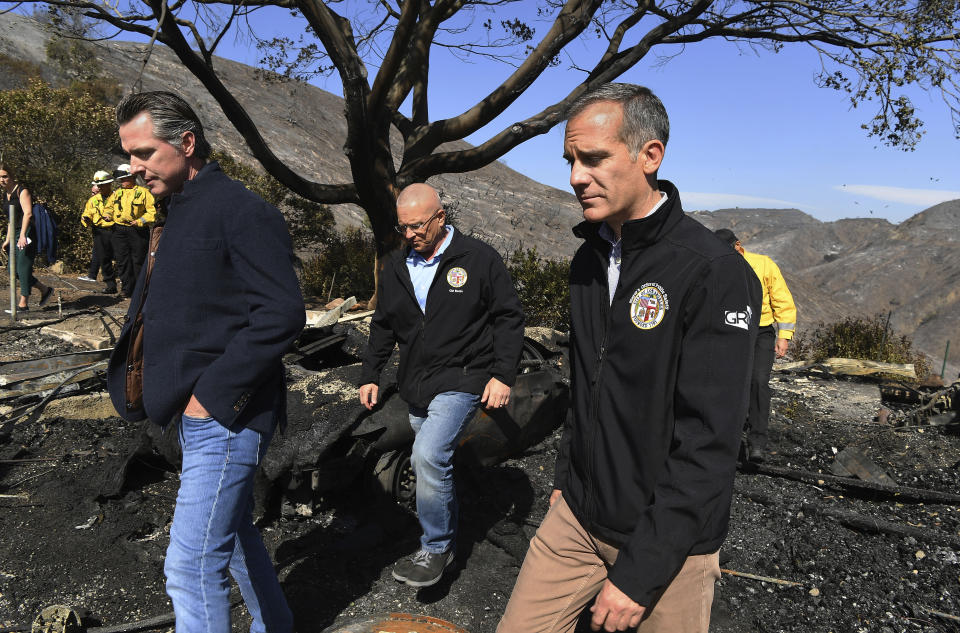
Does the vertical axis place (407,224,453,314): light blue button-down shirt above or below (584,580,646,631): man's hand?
above

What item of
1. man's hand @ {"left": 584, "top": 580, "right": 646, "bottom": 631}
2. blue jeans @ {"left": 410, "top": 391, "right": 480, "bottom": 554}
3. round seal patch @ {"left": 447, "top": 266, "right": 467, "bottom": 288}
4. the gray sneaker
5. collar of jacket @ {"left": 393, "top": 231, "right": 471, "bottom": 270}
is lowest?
the gray sneaker

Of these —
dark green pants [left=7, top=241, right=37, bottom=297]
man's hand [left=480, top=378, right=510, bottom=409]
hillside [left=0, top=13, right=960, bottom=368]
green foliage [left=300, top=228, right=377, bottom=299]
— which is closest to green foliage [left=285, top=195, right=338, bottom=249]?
green foliage [left=300, top=228, right=377, bottom=299]

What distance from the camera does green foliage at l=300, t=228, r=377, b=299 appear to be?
1228 centimetres

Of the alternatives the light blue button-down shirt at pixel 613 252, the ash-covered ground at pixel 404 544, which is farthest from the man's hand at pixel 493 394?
the light blue button-down shirt at pixel 613 252

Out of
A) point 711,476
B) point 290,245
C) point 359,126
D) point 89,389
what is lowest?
point 89,389

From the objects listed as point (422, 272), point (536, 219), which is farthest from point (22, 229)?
point (536, 219)

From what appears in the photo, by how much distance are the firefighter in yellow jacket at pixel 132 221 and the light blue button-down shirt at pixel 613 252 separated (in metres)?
9.23

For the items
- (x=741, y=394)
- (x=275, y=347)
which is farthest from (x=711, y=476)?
(x=275, y=347)

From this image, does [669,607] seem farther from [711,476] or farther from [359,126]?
[359,126]

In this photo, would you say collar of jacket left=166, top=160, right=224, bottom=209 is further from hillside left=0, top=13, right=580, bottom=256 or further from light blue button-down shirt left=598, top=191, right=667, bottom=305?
hillside left=0, top=13, right=580, bottom=256

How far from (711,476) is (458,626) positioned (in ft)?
7.10

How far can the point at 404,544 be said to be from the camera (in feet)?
12.9

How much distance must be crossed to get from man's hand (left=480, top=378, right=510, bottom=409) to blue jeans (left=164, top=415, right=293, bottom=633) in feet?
4.39

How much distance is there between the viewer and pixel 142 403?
7.49ft
